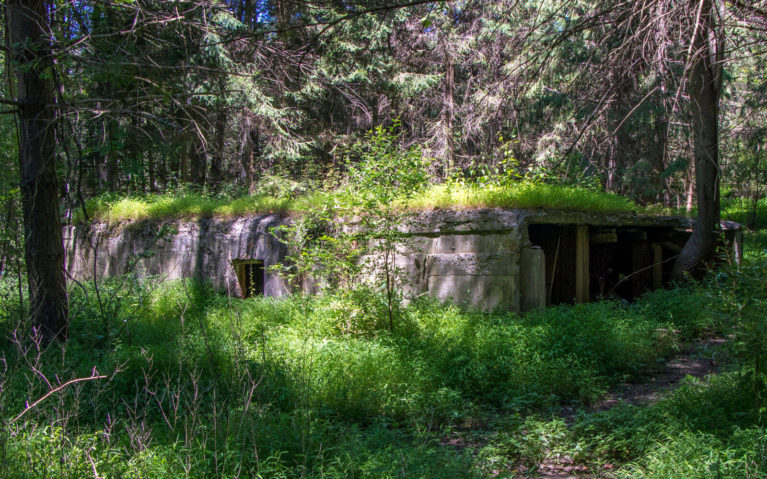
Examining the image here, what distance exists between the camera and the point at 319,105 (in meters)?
18.2

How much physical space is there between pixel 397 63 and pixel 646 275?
33.7 feet

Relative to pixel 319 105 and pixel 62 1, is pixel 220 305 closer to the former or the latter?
pixel 62 1

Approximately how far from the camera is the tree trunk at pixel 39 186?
5.92 m

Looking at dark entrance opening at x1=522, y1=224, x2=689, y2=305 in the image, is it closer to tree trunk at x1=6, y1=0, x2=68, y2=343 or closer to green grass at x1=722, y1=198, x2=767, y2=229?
tree trunk at x1=6, y1=0, x2=68, y2=343

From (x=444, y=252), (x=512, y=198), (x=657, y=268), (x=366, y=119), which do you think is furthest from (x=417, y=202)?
(x=366, y=119)

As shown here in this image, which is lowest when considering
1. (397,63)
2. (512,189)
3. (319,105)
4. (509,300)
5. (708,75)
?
(509,300)

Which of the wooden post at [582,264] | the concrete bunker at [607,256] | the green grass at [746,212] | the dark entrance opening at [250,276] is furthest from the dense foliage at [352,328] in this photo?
the green grass at [746,212]

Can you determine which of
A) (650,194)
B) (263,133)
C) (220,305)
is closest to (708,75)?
(650,194)

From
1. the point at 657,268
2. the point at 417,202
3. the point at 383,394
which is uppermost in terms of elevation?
the point at 417,202

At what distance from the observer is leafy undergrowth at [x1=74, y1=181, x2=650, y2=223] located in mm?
8086

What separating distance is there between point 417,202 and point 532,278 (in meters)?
2.18

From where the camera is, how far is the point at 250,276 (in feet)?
35.2

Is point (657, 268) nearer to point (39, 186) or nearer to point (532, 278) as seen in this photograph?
point (532, 278)

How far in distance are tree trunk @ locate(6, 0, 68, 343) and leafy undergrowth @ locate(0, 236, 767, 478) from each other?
605 mm
